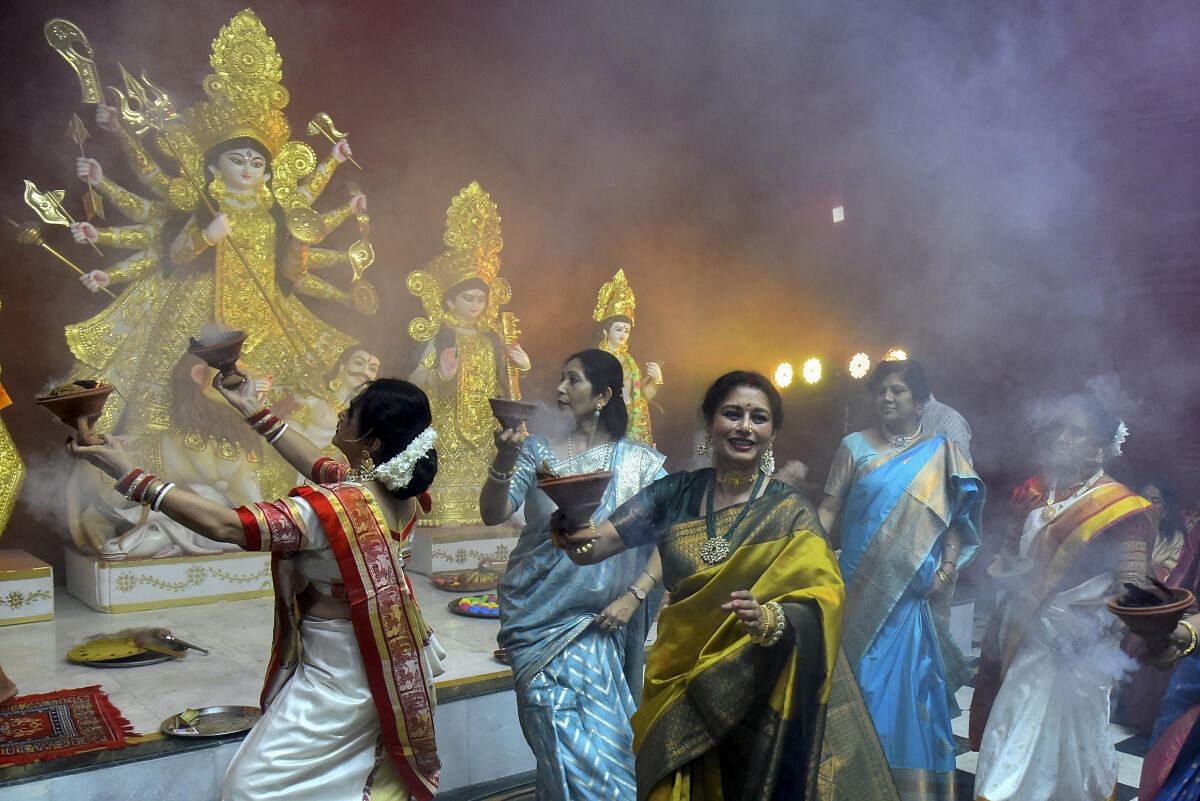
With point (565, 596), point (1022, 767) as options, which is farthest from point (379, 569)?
point (1022, 767)

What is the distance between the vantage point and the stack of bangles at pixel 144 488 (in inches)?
80.2

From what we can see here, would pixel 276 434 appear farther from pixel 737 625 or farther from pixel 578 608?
pixel 737 625

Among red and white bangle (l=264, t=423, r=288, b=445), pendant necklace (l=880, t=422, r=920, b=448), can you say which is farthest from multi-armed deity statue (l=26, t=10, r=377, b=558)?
pendant necklace (l=880, t=422, r=920, b=448)

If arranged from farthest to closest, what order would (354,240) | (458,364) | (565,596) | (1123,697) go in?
(458,364) < (354,240) < (1123,697) < (565,596)

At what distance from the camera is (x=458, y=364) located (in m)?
7.46

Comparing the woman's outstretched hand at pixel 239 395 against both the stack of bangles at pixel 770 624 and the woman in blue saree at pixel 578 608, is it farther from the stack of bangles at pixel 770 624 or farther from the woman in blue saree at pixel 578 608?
the stack of bangles at pixel 770 624

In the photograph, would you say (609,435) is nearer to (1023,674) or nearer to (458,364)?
(1023,674)

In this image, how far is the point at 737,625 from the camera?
205cm

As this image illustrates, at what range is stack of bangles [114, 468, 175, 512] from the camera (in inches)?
80.2

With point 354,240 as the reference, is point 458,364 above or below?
below

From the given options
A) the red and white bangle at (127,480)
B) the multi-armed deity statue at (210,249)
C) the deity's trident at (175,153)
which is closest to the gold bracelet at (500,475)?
the red and white bangle at (127,480)

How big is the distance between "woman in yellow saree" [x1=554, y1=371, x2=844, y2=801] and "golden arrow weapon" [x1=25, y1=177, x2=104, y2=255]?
510 centimetres

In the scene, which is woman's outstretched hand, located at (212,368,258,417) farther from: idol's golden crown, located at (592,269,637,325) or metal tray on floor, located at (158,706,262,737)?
idol's golden crown, located at (592,269,637,325)

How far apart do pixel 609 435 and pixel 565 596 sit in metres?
0.57
